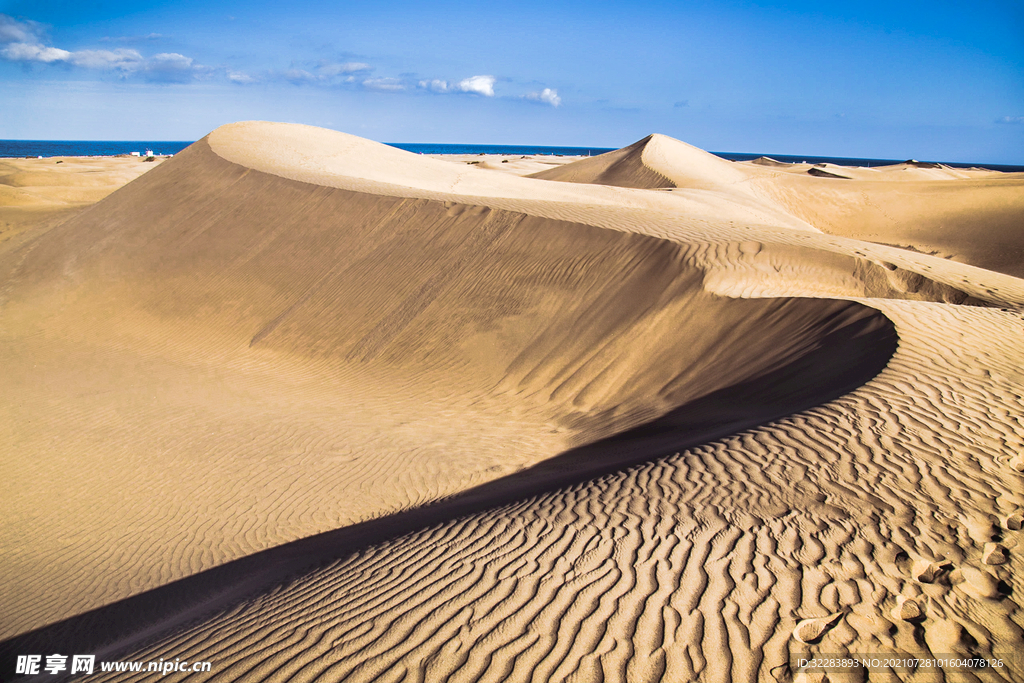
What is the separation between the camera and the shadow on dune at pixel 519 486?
4.86 m

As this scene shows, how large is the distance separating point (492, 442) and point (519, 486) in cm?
181

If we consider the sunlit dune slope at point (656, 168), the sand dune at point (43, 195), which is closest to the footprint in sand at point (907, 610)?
the sand dune at point (43, 195)

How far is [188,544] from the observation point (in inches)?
237

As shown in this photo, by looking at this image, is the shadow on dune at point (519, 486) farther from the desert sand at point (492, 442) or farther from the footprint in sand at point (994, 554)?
the footprint in sand at point (994, 554)

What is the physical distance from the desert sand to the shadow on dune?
51 millimetres

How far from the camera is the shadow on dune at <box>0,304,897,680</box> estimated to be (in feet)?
15.9

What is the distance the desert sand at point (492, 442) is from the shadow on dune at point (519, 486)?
0.05 metres

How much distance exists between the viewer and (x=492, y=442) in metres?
7.81

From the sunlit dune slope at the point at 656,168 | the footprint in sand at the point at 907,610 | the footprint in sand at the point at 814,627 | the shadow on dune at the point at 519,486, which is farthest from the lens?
the sunlit dune slope at the point at 656,168

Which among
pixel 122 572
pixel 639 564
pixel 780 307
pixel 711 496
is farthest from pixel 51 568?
pixel 780 307

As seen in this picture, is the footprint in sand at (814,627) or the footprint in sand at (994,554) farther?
the footprint in sand at (994,554)
